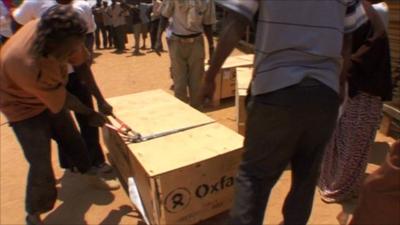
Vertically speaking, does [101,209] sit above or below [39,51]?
below

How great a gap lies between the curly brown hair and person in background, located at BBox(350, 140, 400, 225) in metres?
1.63

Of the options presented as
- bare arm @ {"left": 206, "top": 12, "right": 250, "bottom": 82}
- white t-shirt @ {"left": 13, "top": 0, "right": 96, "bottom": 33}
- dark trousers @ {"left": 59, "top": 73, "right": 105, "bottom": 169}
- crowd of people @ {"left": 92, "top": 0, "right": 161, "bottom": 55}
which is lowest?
crowd of people @ {"left": 92, "top": 0, "right": 161, "bottom": 55}

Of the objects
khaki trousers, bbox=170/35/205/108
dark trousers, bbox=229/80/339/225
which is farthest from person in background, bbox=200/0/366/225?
khaki trousers, bbox=170/35/205/108

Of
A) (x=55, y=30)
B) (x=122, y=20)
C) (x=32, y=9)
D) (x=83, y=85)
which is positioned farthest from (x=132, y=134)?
(x=122, y=20)

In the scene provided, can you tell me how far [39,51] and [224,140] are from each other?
1.35 metres

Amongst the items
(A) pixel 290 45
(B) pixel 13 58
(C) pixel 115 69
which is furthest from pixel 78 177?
(C) pixel 115 69

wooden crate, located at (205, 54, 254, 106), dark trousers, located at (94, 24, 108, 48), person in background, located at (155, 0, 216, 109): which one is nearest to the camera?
person in background, located at (155, 0, 216, 109)

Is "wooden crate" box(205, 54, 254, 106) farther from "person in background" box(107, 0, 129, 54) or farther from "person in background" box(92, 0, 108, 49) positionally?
"person in background" box(92, 0, 108, 49)

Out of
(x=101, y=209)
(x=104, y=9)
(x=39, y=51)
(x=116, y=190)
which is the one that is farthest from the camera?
(x=104, y=9)

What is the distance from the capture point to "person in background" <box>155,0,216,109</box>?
13.7 ft

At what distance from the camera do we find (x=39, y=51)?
2.04 meters

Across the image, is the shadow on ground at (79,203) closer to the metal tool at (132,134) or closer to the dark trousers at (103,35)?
the metal tool at (132,134)

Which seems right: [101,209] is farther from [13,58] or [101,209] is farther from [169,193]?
[13,58]

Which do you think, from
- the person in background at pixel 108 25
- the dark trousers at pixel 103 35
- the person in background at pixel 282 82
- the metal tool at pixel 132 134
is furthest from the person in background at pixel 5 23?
the dark trousers at pixel 103 35
